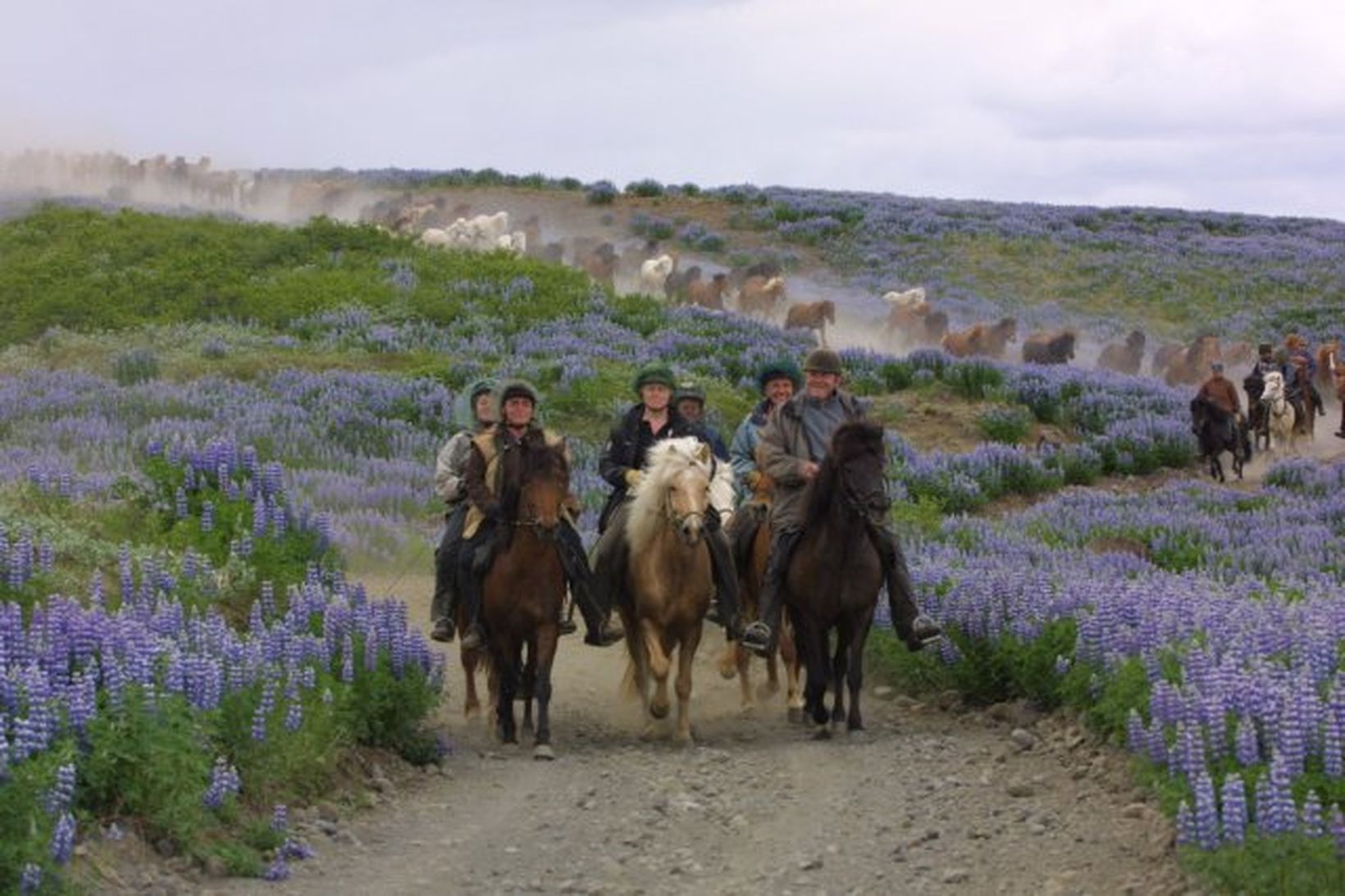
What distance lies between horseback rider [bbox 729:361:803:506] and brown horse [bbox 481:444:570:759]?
2326 millimetres

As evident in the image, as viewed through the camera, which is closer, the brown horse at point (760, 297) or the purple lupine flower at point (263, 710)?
the purple lupine flower at point (263, 710)

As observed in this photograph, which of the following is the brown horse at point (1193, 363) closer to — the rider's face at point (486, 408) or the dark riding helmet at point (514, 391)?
the rider's face at point (486, 408)

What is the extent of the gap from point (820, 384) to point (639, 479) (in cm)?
150

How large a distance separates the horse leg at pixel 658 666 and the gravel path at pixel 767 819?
0.26 metres

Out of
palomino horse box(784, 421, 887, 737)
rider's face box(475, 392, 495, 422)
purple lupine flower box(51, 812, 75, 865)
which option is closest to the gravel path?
palomino horse box(784, 421, 887, 737)

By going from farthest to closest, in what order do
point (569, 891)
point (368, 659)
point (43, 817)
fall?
point (368, 659) → point (569, 891) → point (43, 817)

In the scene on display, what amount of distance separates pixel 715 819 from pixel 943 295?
1740 inches

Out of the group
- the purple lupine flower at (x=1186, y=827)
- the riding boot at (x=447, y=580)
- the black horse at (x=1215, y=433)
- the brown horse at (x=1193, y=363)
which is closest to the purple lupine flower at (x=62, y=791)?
the purple lupine flower at (x=1186, y=827)

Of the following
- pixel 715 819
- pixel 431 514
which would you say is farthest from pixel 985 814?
pixel 431 514

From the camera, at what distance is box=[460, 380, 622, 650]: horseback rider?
520 inches

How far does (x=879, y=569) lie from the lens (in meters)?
13.6

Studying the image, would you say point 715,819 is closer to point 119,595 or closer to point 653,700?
point 653,700

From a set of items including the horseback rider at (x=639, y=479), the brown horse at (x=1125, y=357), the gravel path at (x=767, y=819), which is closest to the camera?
the gravel path at (x=767, y=819)

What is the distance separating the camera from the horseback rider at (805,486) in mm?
13766
